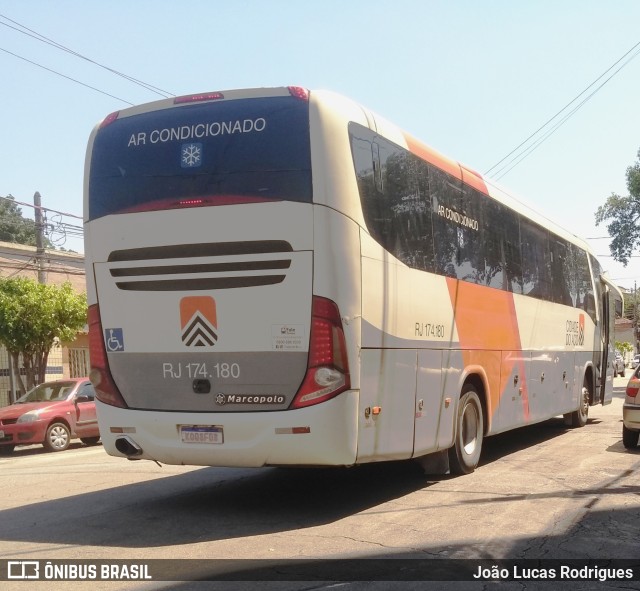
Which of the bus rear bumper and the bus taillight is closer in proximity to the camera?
the bus rear bumper

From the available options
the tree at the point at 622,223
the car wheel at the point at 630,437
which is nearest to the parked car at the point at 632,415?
the car wheel at the point at 630,437

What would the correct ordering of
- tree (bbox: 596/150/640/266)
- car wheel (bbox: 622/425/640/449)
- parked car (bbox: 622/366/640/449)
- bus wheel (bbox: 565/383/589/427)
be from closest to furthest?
parked car (bbox: 622/366/640/449) → car wheel (bbox: 622/425/640/449) → bus wheel (bbox: 565/383/589/427) → tree (bbox: 596/150/640/266)

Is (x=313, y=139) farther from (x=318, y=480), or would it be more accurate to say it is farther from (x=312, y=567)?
(x=318, y=480)

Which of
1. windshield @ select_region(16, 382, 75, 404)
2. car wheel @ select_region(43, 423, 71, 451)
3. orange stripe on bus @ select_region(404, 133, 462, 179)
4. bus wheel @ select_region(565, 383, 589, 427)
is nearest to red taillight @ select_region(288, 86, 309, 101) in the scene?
orange stripe on bus @ select_region(404, 133, 462, 179)

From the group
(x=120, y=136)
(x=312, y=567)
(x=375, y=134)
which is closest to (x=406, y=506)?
(x=312, y=567)

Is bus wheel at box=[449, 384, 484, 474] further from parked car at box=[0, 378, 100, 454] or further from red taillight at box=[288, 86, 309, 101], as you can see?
parked car at box=[0, 378, 100, 454]

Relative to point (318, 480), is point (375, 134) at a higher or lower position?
higher

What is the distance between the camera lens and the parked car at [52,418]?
54.7 feet

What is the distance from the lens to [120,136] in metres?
8.09

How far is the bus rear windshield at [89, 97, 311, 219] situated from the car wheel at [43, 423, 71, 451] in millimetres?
10160

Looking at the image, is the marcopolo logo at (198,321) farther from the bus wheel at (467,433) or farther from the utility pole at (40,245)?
the utility pole at (40,245)

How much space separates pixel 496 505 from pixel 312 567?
2861 millimetres

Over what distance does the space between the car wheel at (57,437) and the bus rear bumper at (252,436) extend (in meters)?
10.0

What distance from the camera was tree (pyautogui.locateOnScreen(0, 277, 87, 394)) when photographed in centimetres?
2142
